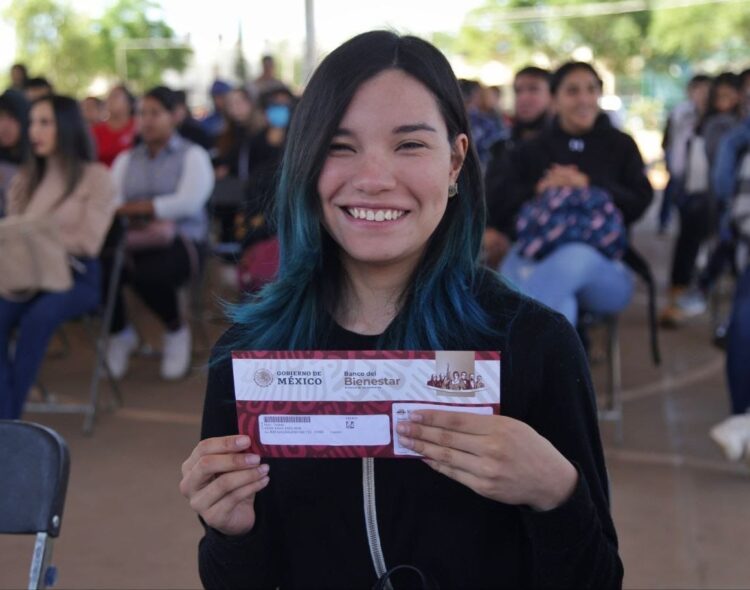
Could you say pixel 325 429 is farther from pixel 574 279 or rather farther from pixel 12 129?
pixel 12 129

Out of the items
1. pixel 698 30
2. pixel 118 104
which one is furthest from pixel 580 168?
pixel 698 30

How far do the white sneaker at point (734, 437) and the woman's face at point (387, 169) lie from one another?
10.6 feet

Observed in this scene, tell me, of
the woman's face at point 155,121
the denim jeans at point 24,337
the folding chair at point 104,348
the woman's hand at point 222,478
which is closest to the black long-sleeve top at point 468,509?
the woman's hand at point 222,478

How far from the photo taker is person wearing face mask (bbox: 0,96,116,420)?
512cm

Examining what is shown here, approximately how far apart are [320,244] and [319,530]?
1.55ft

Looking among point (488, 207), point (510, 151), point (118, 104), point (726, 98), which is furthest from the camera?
point (118, 104)

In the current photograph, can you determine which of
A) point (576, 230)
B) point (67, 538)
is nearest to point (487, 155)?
point (576, 230)

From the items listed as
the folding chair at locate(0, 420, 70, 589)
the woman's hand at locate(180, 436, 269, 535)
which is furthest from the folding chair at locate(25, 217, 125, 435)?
the woman's hand at locate(180, 436, 269, 535)

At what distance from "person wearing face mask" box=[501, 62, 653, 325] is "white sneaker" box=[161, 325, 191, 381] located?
7.90 feet

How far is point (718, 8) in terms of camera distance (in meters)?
37.6

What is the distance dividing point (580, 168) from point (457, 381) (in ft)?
13.1

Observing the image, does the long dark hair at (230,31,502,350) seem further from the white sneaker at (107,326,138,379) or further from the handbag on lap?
the white sneaker at (107,326,138,379)

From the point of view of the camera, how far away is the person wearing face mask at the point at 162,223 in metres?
6.34

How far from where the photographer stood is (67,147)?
18.5ft
